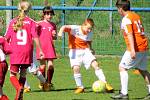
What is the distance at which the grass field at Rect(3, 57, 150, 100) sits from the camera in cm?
1057

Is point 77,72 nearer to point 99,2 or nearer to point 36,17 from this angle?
point 36,17

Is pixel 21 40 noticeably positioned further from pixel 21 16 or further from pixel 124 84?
pixel 124 84

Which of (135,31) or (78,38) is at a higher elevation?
(135,31)

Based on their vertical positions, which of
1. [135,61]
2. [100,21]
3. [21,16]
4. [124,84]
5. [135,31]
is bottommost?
[124,84]

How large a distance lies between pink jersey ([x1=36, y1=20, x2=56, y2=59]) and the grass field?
71cm

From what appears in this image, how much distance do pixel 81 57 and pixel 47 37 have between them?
3.27ft

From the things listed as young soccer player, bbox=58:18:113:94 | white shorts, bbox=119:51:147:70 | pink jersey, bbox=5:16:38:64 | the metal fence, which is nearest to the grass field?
young soccer player, bbox=58:18:113:94

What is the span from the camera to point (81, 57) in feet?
37.7

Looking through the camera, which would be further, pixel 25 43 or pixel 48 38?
pixel 48 38

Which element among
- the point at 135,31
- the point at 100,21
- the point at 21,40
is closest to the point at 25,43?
the point at 21,40

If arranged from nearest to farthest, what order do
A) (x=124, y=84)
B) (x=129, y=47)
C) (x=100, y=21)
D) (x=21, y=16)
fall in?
(x=21, y=16) < (x=129, y=47) < (x=124, y=84) < (x=100, y=21)

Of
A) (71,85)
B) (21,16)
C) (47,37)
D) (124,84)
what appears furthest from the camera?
(71,85)

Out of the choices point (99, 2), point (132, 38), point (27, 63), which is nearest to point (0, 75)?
point (27, 63)

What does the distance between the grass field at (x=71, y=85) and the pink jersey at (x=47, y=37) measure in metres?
0.71
